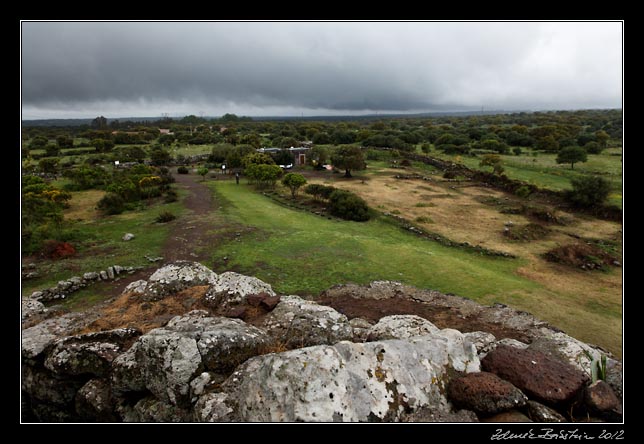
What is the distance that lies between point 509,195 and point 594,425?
41623mm

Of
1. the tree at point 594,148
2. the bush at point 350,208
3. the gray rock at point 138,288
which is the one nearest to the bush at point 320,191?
the bush at point 350,208

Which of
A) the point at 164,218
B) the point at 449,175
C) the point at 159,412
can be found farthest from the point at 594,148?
the point at 159,412

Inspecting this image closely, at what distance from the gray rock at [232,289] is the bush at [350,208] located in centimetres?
2138

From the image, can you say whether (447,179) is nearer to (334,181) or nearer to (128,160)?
(334,181)

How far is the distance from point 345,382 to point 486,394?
87.7 inches

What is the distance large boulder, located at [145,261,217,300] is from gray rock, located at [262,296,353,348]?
3648mm

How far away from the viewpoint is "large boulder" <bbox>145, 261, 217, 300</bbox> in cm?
1124

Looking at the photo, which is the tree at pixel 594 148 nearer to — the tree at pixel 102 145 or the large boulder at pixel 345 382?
the large boulder at pixel 345 382

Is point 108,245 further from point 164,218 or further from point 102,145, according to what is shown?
point 102,145

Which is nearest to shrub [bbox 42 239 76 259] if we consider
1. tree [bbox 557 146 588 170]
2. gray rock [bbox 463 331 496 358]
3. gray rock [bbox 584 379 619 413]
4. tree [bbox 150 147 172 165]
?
gray rock [bbox 463 331 496 358]

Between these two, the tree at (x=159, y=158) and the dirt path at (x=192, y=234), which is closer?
the dirt path at (x=192, y=234)

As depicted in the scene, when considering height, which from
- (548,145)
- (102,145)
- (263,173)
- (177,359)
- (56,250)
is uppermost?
(102,145)

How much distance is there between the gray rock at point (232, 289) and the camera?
414 inches

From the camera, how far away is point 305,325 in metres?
8.53
